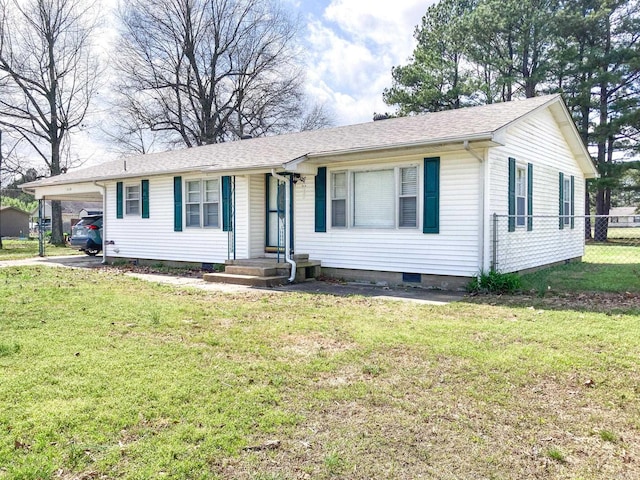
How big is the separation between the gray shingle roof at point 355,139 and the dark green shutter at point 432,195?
582mm

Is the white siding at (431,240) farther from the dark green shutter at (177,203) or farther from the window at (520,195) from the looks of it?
the dark green shutter at (177,203)

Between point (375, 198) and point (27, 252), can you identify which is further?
point (27, 252)

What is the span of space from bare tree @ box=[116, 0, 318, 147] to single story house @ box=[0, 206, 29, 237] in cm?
1900

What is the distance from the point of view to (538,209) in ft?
38.2

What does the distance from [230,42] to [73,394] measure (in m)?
29.6

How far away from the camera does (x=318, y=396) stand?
3.69 m

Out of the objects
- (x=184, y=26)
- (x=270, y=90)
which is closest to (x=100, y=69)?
(x=184, y=26)

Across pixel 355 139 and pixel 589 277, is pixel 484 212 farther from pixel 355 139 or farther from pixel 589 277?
pixel 589 277

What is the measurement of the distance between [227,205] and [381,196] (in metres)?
4.21

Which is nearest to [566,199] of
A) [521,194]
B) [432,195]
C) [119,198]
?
[521,194]

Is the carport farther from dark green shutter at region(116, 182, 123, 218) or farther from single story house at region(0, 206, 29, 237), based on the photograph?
single story house at region(0, 206, 29, 237)

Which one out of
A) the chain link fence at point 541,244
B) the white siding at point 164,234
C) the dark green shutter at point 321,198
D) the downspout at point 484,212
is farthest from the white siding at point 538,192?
the white siding at point 164,234

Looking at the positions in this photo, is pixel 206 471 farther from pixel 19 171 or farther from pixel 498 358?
pixel 19 171

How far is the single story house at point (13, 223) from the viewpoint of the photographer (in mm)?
40750
